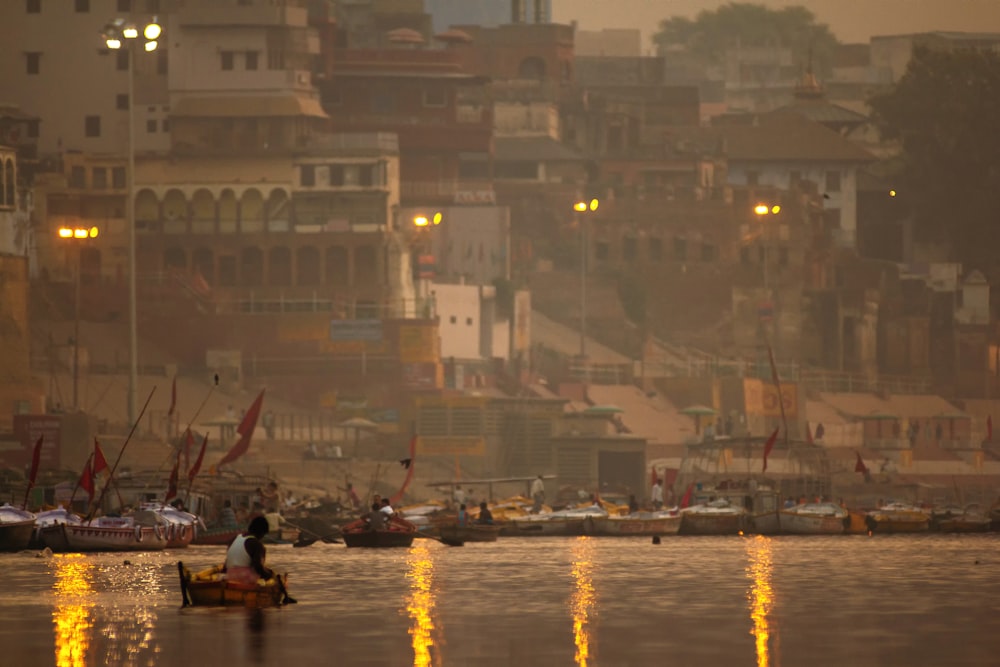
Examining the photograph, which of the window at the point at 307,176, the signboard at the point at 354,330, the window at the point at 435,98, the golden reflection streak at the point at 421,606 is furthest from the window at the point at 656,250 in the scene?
the golden reflection streak at the point at 421,606

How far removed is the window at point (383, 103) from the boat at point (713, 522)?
45326 millimetres

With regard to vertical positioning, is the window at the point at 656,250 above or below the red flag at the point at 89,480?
above

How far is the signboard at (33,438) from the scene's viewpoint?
72.2m

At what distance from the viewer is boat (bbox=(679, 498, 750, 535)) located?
67.8 meters

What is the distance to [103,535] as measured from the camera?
51625 millimetres

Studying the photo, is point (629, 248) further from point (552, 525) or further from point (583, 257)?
point (552, 525)

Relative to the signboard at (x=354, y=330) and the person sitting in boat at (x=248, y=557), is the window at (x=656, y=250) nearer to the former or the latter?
the signboard at (x=354, y=330)

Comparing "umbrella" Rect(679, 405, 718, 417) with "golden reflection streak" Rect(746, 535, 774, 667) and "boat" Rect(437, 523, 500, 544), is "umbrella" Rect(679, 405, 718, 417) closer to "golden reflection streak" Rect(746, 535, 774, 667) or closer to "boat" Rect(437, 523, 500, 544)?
"boat" Rect(437, 523, 500, 544)

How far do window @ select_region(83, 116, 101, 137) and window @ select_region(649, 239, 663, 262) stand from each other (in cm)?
2672

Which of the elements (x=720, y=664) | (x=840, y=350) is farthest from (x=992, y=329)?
(x=720, y=664)

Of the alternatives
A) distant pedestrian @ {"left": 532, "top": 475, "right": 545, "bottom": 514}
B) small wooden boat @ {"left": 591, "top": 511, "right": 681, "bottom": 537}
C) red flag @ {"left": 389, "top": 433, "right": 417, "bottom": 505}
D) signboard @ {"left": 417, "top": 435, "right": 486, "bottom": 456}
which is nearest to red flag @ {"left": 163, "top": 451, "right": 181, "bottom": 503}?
red flag @ {"left": 389, "top": 433, "right": 417, "bottom": 505}

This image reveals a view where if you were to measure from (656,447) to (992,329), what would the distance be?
3496 centimetres

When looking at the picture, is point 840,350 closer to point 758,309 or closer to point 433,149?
point 758,309

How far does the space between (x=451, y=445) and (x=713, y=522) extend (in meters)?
19.8
